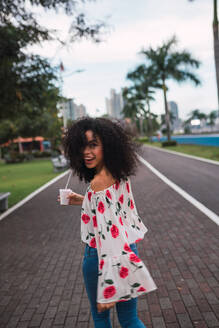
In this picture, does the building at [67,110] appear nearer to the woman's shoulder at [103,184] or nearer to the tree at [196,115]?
the woman's shoulder at [103,184]

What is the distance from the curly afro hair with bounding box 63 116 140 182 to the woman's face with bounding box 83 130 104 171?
0.06ft

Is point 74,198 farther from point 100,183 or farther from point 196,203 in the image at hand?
point 196,203

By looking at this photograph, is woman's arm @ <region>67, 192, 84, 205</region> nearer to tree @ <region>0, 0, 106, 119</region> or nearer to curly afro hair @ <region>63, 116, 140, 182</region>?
curly afro hair @ <region>63, 116, 140, 182</region>

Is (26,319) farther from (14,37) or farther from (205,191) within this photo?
(14,37)

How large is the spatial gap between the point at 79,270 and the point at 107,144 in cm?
286

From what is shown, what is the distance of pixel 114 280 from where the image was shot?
1.70m

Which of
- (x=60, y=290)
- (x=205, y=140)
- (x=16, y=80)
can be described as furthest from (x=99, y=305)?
(x=205, y=140)

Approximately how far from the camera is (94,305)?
200cm

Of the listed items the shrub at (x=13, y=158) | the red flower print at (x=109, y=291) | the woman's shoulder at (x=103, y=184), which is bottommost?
the shrub at (x=13, y=158)

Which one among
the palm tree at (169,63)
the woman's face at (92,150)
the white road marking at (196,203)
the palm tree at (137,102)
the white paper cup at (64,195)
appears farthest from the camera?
the palm tree at (137,102)

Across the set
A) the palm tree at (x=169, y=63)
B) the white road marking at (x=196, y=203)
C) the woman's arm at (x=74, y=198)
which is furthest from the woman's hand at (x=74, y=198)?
the palm tree at (x=169, y=63)

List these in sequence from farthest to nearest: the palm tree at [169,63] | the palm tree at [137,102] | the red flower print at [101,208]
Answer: the palm tree at [137,102]
the palm tree at [169,63]
the red flower print at [101,208]

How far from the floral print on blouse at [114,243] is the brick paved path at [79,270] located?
1410 millimetres

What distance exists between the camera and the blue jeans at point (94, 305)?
6.16ft
